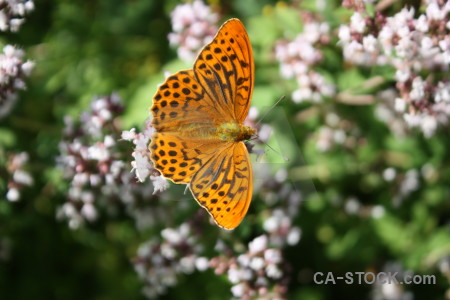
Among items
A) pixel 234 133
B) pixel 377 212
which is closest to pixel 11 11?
pixel 234 133

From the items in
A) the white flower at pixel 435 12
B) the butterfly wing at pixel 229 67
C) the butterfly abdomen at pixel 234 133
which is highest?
the white flower at pixel 435 12

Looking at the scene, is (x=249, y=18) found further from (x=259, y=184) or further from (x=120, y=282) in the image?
(x=120, y=282)

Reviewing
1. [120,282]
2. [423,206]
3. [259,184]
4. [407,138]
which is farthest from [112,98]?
[423,206]

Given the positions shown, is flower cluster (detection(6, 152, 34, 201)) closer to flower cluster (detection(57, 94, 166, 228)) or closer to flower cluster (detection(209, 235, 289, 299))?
flower cluster (detection(57, 94, 166, 228))

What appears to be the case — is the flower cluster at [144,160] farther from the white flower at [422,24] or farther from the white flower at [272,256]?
the white flower at [422,24]

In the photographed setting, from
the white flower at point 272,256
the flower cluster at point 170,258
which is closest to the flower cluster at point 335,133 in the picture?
the white flower at point 272,256

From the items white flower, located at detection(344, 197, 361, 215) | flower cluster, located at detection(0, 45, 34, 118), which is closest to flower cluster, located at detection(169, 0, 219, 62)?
flower cluster, located at detection(0, 45, 34, 118)

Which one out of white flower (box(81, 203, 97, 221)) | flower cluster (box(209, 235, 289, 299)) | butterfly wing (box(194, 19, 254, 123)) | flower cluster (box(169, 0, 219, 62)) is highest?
flower cluster (box(169, 0, 219, 62))

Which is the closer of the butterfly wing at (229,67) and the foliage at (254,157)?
the butterfly wing at (229,67)

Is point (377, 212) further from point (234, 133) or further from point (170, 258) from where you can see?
point (234, 133)
